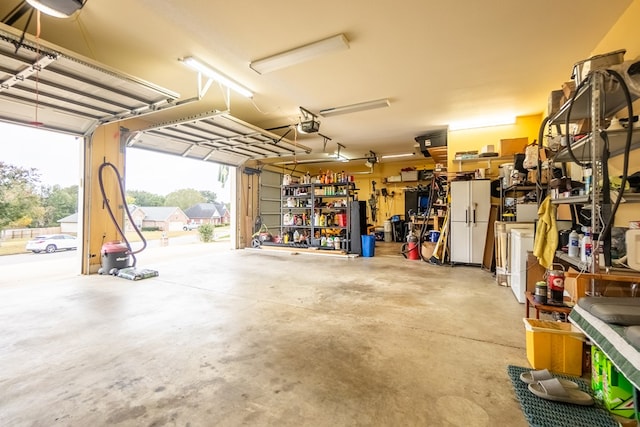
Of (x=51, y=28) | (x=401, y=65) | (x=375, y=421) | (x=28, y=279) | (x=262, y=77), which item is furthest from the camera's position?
(x=28, y=279)

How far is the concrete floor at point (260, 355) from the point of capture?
5.22 ft

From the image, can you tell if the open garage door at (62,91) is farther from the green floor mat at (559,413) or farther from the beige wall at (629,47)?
the beige wall at (629,47)

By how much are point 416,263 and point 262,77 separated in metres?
5.01

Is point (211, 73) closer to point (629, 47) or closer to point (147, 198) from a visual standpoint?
point (629, 47)

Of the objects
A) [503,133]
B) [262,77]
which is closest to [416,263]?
[503,133]

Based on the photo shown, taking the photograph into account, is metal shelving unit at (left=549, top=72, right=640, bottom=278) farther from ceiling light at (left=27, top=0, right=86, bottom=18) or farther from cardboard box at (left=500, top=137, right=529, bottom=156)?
ceiling light at (left=27, top=0, right=86, bottom=18)

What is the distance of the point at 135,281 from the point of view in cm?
474

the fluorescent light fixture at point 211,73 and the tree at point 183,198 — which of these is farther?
the tree at point 183,198

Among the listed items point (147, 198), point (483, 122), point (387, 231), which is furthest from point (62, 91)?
point (147, 198)

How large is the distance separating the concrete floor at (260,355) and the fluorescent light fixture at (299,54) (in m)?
3.13

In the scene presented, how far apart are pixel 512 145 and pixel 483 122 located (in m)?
0.89

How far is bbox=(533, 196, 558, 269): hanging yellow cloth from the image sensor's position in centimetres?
276

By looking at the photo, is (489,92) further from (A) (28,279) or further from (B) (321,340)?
(A) (28,279)

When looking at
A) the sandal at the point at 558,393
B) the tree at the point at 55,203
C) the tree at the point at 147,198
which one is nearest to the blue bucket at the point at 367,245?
the sandal at the point at 558,393
